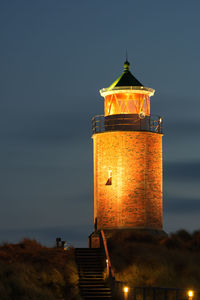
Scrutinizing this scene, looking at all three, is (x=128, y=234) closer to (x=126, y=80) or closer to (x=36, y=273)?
(x=36, y=273)

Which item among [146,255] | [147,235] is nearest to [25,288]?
[146,255]

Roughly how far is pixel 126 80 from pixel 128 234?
8.42m

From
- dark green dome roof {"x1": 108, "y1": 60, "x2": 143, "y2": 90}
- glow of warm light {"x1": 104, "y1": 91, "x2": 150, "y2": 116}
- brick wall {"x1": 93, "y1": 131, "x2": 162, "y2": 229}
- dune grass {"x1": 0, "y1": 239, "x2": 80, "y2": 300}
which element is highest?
dark green dome roof {"x1": 108, "y1": 60, "x2": 143, "y2": 90}

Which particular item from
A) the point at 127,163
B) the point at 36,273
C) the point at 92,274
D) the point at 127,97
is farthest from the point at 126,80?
the point at 36,273

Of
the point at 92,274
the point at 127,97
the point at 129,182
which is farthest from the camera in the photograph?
the point at 127,97

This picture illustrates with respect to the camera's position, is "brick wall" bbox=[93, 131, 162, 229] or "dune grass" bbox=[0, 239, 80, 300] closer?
"dune grass" bbox=[0, 239, 80, 300]

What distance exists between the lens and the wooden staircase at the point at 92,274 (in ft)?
109

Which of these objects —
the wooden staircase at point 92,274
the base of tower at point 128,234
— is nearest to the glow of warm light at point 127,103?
the base of tower at point 128,234

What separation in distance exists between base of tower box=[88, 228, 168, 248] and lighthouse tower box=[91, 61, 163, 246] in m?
0.13

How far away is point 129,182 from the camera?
41.1 meters

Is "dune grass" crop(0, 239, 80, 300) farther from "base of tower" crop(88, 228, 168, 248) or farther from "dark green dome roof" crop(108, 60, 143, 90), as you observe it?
"dark green dome roof" crop(108, 60, 143, 90)

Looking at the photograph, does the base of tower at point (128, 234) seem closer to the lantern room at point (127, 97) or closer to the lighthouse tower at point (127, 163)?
the lighthouse tower at point (127, 163)

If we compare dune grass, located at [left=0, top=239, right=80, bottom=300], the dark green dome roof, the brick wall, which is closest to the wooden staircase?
dune grass, located at [left=0, top=239, right=80, bottom=300]

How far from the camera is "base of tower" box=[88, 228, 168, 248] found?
1590 inches
